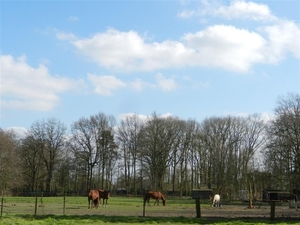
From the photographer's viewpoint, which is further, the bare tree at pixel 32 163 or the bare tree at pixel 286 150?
the bare tree at pixel 32 163

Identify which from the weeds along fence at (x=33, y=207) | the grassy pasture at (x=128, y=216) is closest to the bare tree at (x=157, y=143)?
the weeds along fence at (x=33, y=207)

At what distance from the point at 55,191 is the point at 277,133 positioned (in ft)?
167

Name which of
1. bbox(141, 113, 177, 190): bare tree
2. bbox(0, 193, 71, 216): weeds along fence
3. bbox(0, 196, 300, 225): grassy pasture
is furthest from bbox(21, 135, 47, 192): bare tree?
bbox(0, 196, 300, 225): grassy pasture

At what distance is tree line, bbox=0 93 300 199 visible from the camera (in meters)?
71.2

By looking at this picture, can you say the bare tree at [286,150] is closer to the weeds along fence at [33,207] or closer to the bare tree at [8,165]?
the weeds along fence at [33,207]

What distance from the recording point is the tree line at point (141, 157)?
71188mm

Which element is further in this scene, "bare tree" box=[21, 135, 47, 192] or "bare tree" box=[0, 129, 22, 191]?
"bare tree" box=[21, 135, 47, 192]

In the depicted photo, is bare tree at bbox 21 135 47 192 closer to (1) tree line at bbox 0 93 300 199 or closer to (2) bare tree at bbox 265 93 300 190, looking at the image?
(1) tree line at bbox 0 93 300 199

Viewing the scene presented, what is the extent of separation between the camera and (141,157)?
76.7 metres

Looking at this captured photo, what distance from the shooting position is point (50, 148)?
82.8m

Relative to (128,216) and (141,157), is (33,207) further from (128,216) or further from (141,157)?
(141,157)

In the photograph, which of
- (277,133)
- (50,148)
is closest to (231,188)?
(277,133)

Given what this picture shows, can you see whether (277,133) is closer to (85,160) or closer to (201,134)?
(201,134)

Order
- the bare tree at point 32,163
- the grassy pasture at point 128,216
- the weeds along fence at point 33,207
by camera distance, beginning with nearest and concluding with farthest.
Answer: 1. the grassy pasture at point 128,216
2. the weeds along fence at point 33,207
3. the bare tree at point 32,163
